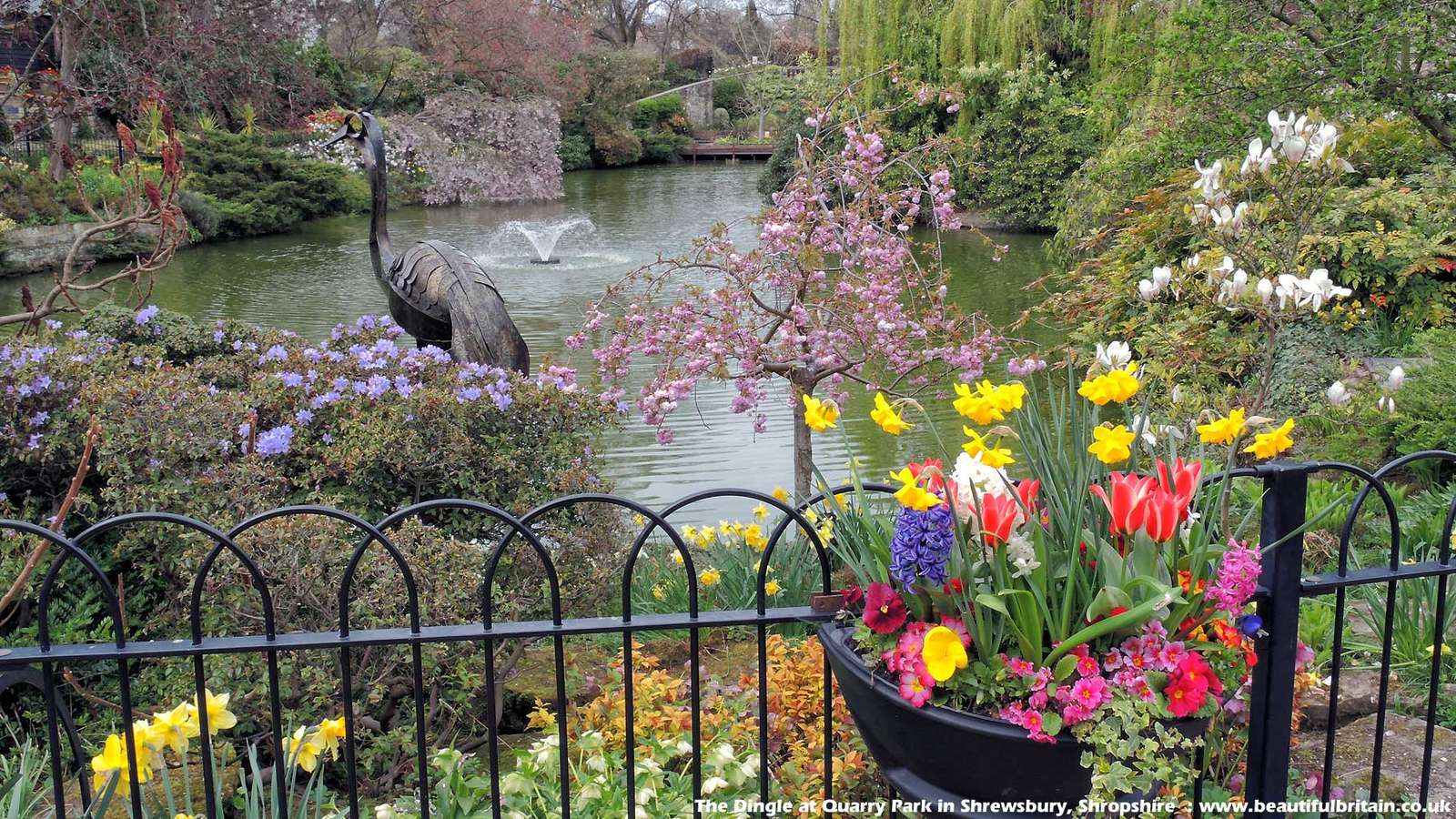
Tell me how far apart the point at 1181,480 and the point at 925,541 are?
1.17 feet

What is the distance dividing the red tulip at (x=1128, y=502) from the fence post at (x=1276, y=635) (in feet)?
0.96

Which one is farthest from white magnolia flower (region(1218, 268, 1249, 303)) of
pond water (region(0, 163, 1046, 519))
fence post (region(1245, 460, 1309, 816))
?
pond water (region(0, 163, 1046, 519))

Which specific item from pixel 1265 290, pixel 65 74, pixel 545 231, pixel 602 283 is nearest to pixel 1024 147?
Answer: pixel 545 231

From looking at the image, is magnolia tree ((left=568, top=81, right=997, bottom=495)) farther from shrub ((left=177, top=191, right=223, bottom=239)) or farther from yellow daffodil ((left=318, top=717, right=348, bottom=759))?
shrub ((left=177, top=191, right=223, bottom=239))

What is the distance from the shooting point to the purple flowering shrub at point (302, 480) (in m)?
2.86

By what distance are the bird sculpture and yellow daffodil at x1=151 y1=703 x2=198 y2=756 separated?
286 cm

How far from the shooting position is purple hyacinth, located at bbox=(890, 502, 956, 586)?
1450 mm

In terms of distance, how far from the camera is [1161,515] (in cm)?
143

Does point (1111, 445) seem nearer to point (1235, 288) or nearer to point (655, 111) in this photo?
point (1235, 288)

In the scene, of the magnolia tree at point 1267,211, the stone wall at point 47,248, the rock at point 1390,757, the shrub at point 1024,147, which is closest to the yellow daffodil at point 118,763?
the magnolia tree at point 1267,211

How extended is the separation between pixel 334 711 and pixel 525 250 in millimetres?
12240

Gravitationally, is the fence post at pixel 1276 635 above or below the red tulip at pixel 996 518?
below

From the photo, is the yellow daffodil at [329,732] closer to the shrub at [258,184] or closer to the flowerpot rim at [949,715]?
the flowerpot rim at [949,715]

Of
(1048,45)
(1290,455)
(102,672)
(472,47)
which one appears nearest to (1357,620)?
(1290,455)
